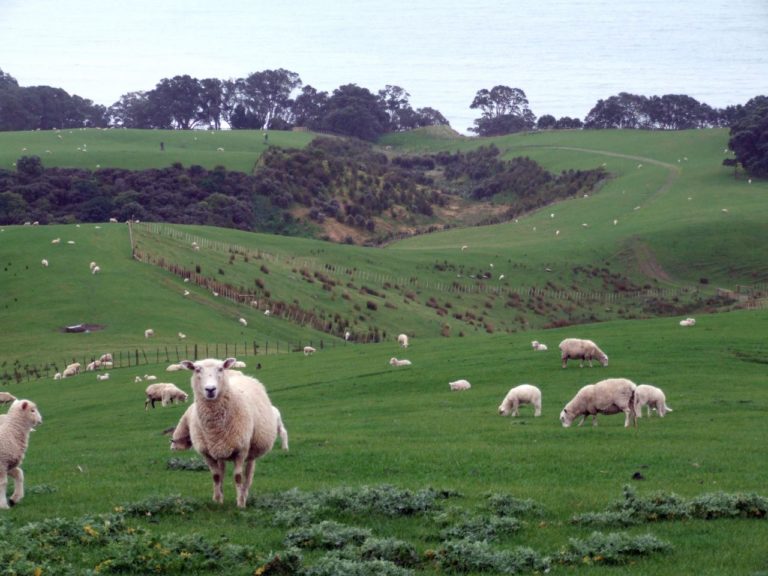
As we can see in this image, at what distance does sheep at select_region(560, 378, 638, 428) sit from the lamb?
2.86 metres

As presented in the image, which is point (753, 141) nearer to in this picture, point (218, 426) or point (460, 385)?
point (460, 385)

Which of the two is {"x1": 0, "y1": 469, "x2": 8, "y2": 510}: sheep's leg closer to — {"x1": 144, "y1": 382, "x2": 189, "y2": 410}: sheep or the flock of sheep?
the flock of sheep

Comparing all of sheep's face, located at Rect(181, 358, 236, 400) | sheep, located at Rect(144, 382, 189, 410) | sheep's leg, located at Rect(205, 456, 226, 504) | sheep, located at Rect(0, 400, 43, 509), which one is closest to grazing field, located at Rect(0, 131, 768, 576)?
sheep's leg, located at Rect(205, 456, 226, 504)

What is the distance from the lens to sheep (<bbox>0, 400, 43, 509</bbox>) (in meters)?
15.2

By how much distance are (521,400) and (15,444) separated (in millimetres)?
17659

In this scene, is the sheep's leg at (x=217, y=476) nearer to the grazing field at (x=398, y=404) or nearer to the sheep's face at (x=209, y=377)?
the grazing field at (x=398, y=404)

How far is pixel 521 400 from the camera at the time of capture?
99.1ft

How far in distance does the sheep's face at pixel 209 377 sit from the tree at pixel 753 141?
133m

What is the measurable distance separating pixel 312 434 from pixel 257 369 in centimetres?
2217

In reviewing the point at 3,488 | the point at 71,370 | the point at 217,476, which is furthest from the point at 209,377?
the point at 71,370

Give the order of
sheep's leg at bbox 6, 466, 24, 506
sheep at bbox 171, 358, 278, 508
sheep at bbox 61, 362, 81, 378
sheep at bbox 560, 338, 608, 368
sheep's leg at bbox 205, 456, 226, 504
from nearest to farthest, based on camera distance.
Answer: sheep at bbox 171, 358, 278, 508, sheep's leg at bbox 205, 456, 226, 504, sheep's leg at bbox 6, 466, 24, 506, sheep at bbox 560, 338, 608, 368, sheep at bbox 61, 362, 81, 378

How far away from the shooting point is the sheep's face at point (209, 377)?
1456cm

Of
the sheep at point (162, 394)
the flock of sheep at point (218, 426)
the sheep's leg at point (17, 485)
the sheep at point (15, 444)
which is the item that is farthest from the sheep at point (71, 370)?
the sheep's leg at point (17, 485)

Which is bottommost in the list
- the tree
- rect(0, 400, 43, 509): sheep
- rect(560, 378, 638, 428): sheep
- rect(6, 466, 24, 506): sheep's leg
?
rect(560, 378, 638, 428): sheep
